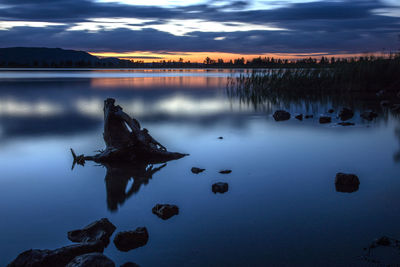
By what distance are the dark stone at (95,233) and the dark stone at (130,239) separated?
0.49 feet

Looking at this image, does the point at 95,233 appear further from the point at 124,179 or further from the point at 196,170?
the point at 196,170

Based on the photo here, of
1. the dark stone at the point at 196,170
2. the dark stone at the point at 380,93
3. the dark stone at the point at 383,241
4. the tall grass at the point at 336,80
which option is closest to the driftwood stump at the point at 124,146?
the dark stone at the point at 196,170

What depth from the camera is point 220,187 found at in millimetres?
5711

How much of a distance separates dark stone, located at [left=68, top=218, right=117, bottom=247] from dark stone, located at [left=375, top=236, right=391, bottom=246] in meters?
3.03

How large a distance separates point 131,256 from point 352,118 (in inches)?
478

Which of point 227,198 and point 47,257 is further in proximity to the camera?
point 227,198

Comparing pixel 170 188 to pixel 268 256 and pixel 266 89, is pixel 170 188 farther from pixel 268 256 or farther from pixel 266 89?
pixel 266 89

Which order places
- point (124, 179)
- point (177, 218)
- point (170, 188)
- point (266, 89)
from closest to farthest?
point (177, 218) → point (170, 188) → point (124, 179) → point (266, 89)

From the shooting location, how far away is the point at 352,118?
13.9 m

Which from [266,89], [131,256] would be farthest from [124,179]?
[266,89]

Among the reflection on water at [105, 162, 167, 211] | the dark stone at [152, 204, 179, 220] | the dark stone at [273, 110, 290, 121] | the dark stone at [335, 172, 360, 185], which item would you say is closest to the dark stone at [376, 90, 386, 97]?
the dark stone at [273, 110, 290, 121]

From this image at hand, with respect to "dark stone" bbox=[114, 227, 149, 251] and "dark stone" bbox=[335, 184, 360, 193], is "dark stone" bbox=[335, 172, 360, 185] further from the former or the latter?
"dark stone" bbox=[114, 227, 149, 251]

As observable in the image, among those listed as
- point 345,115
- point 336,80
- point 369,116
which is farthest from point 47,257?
point 336,80

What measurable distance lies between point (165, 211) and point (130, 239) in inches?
31.5
